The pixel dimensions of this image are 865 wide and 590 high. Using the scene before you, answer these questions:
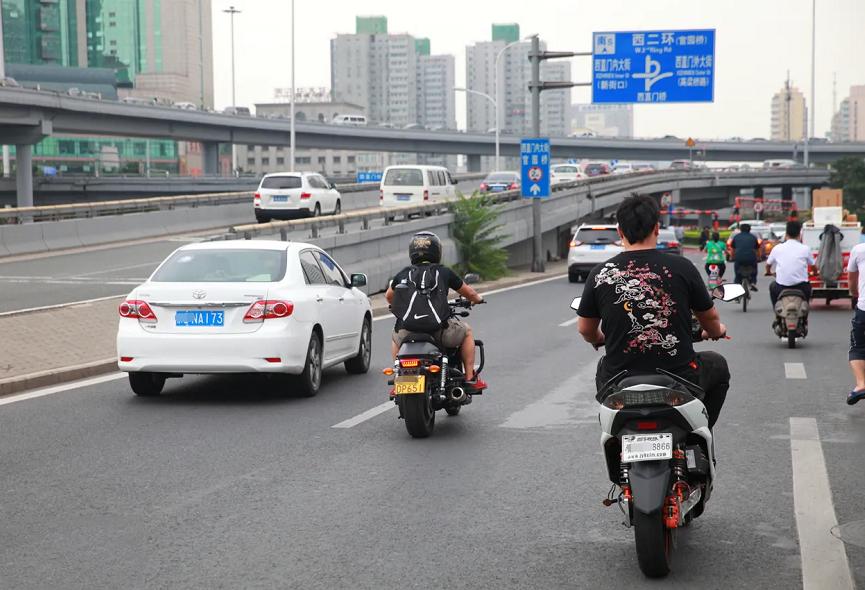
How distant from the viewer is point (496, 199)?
133ft

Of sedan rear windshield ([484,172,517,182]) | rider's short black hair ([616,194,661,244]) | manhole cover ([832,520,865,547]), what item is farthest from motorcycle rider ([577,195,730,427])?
sedan rear windshield ([484,172,517,182])

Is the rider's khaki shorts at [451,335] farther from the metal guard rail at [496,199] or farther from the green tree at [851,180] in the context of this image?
the green tree at [851,180]

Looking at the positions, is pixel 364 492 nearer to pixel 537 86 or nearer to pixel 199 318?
pixel 199 318

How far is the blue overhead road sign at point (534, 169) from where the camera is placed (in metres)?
38.3

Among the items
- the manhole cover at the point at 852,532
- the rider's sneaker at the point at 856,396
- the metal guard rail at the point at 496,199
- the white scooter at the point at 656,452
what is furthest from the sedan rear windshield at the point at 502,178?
the white scooter at the point at 656,452

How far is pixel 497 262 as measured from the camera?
1391 inches

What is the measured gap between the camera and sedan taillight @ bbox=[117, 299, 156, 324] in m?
11.6

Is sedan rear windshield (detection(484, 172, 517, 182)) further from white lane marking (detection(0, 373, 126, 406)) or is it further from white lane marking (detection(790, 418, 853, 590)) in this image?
white lane marking (detection(790, 418, 853, 590))

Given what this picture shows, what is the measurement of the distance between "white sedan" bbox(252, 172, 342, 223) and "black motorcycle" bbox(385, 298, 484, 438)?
1241 inches

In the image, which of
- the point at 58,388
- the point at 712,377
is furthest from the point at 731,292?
the point at 58,388

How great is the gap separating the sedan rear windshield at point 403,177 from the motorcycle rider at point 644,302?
119 feet

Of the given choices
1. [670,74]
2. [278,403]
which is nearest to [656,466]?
[278,403]

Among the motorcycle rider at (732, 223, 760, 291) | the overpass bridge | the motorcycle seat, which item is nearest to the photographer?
the motorcycle seat

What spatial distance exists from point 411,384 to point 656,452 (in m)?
4.04
